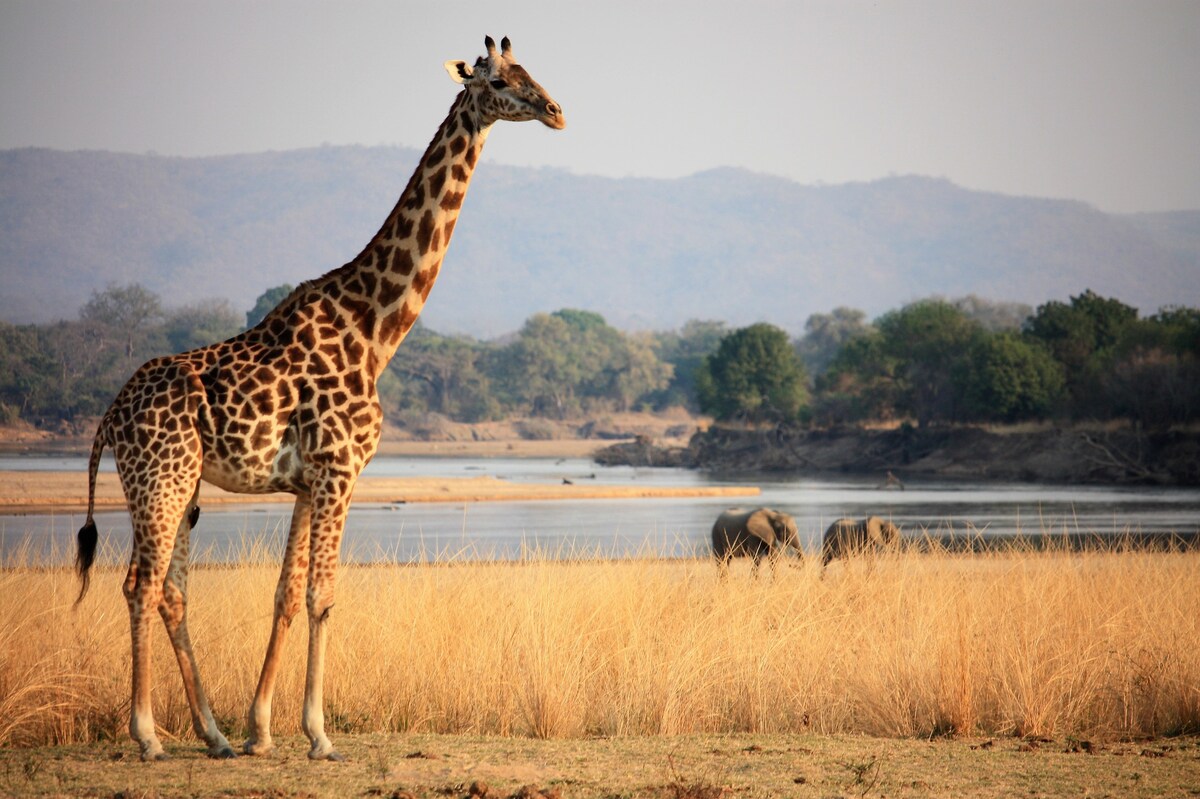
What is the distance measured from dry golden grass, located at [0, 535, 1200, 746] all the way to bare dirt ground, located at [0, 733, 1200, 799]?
46 cm

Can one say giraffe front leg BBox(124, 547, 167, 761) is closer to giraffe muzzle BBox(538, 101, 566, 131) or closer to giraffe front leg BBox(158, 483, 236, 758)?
giraffe front leg BBox(158, 483, 236, 758)

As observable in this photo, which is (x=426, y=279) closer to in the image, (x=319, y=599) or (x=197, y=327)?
(x=319, y=599)

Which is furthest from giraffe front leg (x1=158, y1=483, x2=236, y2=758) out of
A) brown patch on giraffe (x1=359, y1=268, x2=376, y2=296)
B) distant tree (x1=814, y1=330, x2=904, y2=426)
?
distant tree (x1=814, y1=330, x2=904, y2=426)

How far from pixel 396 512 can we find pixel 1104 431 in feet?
111

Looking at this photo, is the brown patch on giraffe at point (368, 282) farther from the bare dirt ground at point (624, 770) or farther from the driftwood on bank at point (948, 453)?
the driftwood on bank at point (948, 453)

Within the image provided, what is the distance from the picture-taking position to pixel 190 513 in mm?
6645

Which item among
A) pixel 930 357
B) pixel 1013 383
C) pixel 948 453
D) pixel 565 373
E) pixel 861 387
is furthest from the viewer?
pixel 565 373

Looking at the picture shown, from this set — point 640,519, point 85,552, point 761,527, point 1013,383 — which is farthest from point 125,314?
point 85,552

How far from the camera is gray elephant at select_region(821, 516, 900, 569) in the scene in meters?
15.9

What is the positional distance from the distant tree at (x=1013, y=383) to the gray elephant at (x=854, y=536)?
145 feet

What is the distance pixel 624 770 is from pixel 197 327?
354 ft

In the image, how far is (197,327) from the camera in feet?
356

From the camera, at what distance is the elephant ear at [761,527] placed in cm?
1627

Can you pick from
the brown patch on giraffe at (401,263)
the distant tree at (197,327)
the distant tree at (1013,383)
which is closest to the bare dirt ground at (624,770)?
the brown patch on giraffe at (401,263)
